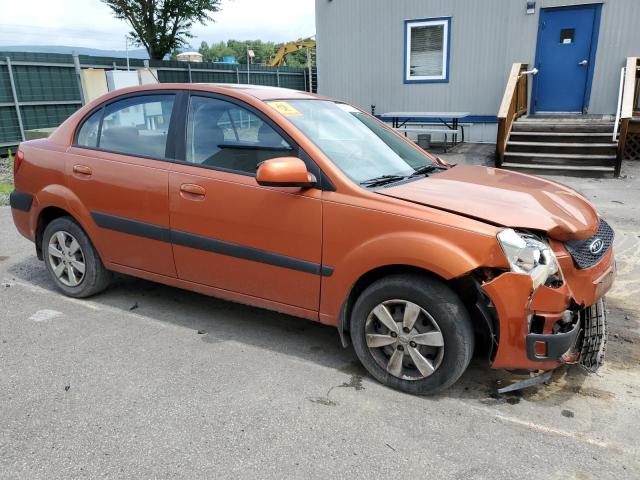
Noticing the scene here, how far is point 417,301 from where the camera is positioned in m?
2.86

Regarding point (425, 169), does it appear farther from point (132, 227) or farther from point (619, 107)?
point (619, 107)

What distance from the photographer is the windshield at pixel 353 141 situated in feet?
10.9

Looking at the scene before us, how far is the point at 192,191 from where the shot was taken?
11.5 ft

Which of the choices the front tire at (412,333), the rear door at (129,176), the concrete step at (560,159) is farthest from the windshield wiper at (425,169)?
the concrete step at (560,159)

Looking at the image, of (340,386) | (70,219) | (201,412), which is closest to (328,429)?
(340,386)

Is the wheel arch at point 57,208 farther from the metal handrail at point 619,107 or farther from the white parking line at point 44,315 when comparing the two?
the metal handrail at point 619,107

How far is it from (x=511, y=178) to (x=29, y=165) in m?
3.81

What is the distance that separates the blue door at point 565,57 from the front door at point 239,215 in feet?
33.2

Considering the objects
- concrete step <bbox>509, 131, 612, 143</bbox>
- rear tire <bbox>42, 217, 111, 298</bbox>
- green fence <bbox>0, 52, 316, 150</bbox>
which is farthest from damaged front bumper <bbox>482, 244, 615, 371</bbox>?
green fence <bbox>0, 52, 316, 150</bbox>

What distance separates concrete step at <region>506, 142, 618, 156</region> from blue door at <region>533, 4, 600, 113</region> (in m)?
1.84

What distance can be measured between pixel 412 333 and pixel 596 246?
45.7 inches

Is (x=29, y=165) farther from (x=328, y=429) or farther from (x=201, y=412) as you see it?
(x=328, y=429)

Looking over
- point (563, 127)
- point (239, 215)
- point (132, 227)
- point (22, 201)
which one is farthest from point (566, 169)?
point (22, 201)

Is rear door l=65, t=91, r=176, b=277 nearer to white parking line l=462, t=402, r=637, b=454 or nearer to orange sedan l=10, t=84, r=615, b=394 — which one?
orange sedan l=10, t=84, r=615, b=394
